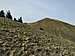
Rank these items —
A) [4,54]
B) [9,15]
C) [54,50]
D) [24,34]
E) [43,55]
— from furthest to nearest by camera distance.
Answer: [9,15] → [24,34] → [54,50] → [43,55] → [4,54]

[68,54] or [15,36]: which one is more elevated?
[15,36]

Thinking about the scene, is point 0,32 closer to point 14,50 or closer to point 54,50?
point 14,50

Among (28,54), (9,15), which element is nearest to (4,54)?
(28,54)

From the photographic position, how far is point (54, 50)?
2081 centimetres

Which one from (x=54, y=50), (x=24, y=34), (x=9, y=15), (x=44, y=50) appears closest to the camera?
(x=44, y=50)

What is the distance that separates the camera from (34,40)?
21.6 m

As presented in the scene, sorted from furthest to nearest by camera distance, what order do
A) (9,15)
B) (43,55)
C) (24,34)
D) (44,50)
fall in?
(9,15)
(24,34)
(44,50)
(43,55)

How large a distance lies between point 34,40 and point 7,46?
4.01 metres

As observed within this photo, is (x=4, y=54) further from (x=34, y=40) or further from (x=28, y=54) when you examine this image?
(x=34, y=40)

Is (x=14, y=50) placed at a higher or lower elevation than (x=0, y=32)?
lower

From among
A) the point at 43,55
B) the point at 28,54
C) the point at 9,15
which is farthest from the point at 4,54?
the point at 9,15

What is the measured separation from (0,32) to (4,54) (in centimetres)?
474

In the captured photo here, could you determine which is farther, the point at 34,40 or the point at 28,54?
the point at 34,40

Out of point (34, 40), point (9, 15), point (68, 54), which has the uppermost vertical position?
point (9, 15)
